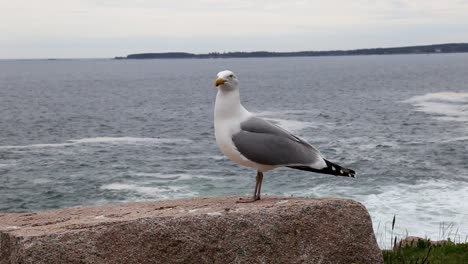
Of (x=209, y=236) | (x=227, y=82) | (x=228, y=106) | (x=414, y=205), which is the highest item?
(x=227, y=82)

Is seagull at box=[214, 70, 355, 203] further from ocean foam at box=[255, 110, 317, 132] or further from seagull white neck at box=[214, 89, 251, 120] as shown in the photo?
ocean foam at box=[255, 110, 317, 132]

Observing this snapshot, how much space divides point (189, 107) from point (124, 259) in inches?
2311

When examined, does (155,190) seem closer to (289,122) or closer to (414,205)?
(414,205)

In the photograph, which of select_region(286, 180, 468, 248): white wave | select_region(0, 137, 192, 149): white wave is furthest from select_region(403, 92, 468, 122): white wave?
select_region(286, 180, 468, 248): white wave

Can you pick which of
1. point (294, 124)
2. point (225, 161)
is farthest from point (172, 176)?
point (294, 124)

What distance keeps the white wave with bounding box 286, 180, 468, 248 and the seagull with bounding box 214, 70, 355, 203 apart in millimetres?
7026

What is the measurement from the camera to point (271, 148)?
23.1 ft

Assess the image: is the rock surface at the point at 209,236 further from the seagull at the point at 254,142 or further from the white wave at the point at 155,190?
the white wave at the point at 155,190

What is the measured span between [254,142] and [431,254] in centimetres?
280

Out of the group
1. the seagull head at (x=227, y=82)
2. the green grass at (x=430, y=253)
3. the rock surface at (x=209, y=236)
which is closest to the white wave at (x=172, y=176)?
the green grass at (x=430, y=253)

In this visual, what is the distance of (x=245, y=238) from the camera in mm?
6219

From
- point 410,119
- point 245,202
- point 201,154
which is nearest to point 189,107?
point 410,119

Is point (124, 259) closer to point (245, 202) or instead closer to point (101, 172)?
point (245, 202)

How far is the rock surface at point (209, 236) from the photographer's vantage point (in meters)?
5.89
